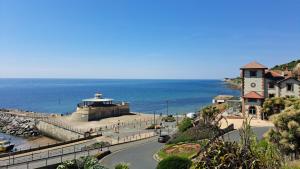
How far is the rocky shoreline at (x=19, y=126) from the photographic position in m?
65.0

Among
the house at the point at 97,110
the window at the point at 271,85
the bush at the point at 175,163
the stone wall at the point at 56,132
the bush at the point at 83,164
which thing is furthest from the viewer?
the house at the point at 97,110

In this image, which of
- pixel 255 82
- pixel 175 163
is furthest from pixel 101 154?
pixel 255 82

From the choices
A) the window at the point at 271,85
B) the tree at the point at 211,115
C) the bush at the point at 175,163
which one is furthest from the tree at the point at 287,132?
the window at the point at 271,85

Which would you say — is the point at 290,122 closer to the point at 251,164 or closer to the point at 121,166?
the point at 121,166

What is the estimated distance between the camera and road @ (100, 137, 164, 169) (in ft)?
89.6

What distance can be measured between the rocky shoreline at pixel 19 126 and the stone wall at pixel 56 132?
1.78 metres

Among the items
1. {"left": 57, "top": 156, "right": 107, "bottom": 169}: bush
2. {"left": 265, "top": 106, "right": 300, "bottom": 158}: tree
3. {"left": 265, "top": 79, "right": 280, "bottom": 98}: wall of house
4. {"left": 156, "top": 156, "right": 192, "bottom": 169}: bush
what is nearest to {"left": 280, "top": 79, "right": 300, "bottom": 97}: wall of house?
{"left": 265, "top": 79, "right": 280, "bottom": 98}: wall of house

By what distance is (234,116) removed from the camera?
165ft

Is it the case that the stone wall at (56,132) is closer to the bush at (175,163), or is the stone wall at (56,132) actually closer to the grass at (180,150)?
the grass at (180,150)

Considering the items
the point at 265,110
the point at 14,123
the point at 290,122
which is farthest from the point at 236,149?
the point at 14,123

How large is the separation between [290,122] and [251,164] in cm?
1422

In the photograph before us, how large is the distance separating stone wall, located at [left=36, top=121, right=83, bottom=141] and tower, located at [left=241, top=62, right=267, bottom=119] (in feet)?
89.6

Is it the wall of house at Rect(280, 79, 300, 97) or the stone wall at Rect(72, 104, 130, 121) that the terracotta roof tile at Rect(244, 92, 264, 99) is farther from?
the stone wall at Rect(72, 104, 130, 121)

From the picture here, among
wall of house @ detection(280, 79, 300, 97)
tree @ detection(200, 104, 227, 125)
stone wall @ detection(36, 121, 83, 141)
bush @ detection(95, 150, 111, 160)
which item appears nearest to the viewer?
tree @ detection(200, 104, 227, 125)
